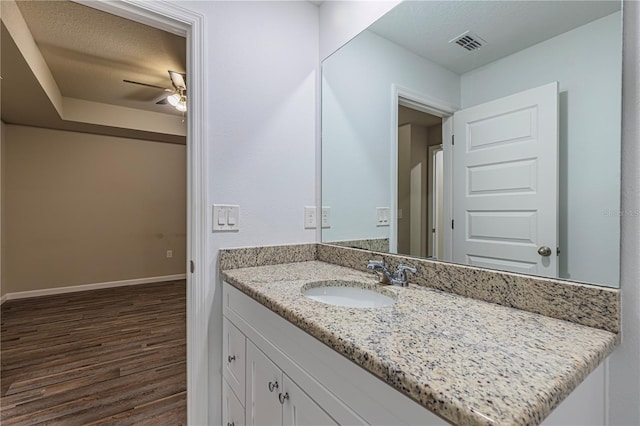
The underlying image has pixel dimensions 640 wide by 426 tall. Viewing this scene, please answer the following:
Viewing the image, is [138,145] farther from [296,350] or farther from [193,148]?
[296,350]

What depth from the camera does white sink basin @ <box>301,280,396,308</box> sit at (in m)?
1.21

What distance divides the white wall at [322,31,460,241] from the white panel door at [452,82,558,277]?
0.34 meters

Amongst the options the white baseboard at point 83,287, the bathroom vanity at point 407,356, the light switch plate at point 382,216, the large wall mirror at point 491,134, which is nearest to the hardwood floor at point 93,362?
the white baseboard at point 83,287

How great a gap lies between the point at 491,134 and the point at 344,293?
83 cm

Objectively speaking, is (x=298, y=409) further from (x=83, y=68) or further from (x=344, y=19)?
(x=83, y=68)

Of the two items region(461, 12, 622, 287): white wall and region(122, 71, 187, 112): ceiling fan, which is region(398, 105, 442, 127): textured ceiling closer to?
region(461, 12, 622, 287): white wall

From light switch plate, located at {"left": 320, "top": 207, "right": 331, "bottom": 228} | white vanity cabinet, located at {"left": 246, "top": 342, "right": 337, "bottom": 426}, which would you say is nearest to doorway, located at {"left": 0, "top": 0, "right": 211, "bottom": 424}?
white vanity cabinet, located at {"left": 246, "top": 342, "right": 337, "bottom": 426}

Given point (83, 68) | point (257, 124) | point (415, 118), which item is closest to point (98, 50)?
point (83, 68)

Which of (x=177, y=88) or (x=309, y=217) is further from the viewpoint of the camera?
(x=177, y=88)

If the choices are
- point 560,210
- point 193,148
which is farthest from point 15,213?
point 560,210

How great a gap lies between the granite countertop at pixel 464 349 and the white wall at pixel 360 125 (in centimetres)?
70

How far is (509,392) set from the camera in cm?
47

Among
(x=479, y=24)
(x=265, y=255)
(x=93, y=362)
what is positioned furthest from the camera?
(x=93, y=362)

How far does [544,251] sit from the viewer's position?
35.7 inches
